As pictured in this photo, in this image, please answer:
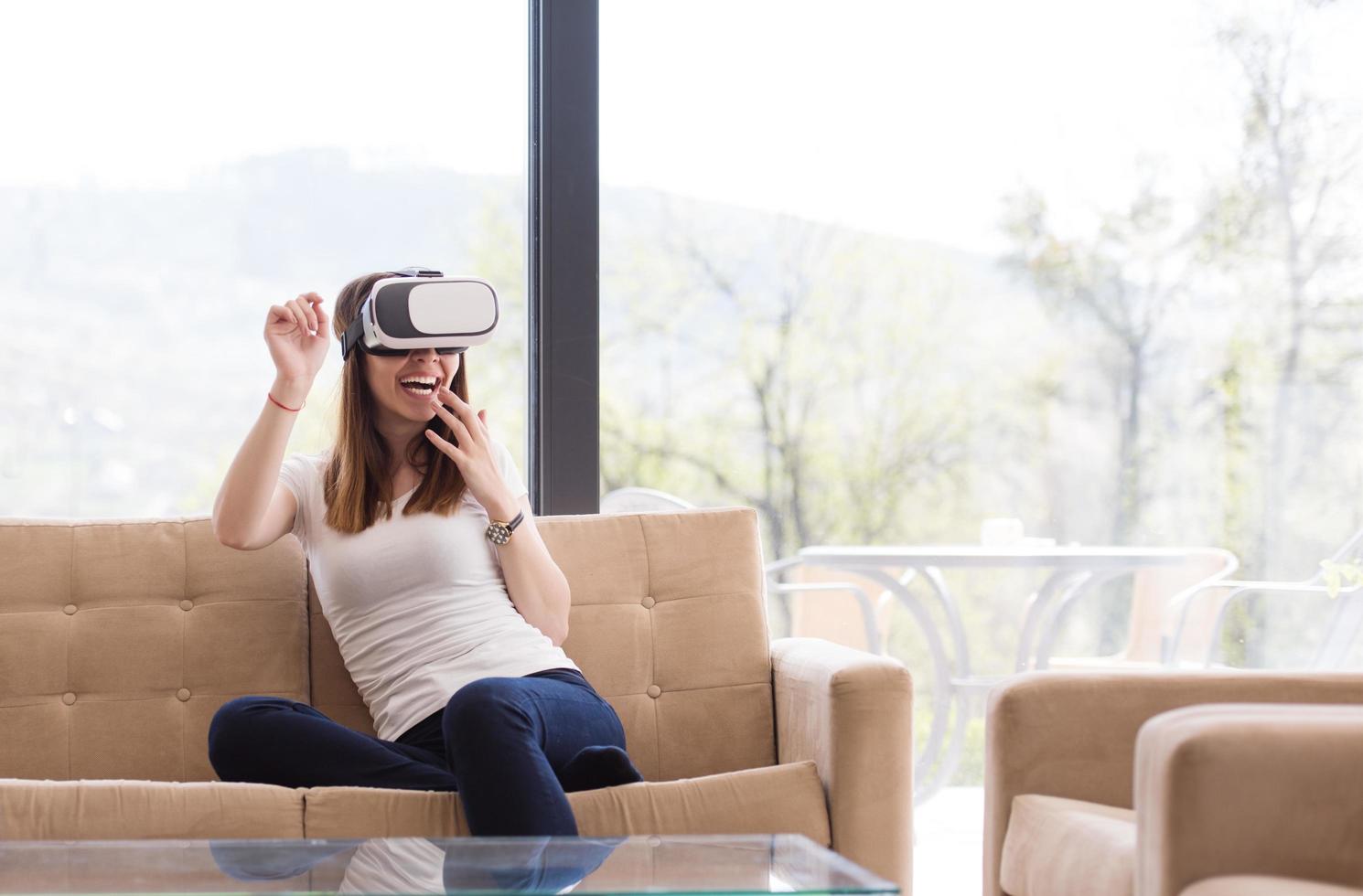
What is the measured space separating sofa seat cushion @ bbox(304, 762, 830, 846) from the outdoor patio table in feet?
3.45

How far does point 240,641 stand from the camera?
208 cm

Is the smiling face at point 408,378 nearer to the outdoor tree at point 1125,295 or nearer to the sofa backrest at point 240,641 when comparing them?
the sofa backrest at point 240,641

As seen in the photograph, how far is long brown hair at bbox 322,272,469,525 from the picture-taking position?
6.44 feet

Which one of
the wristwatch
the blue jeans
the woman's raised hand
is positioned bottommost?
the blue jeans

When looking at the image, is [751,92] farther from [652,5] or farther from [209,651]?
[209,651]

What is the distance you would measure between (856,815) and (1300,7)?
2.23m

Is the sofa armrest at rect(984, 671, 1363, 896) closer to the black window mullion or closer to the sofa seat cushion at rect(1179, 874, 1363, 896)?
the sofa seat cushion at rect(1179, 874, 1363, 896)

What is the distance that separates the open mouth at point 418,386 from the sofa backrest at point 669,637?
1.16 feet

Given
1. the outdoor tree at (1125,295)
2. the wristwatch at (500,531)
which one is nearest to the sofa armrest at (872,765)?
the wristwatch at (500,531)

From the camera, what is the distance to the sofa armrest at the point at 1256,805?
1224mm

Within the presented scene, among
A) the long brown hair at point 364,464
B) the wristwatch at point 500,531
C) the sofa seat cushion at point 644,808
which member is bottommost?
the sofa seat cushion at point 644,808

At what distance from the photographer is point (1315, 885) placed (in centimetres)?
121

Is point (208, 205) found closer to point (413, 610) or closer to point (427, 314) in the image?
point (427, 314)

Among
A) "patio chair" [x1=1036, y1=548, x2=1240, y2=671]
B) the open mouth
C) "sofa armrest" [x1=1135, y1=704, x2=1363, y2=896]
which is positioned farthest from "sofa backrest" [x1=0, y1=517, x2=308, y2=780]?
"patio chair" [x1=1036, y1=548, x2=1240, y2=671]
